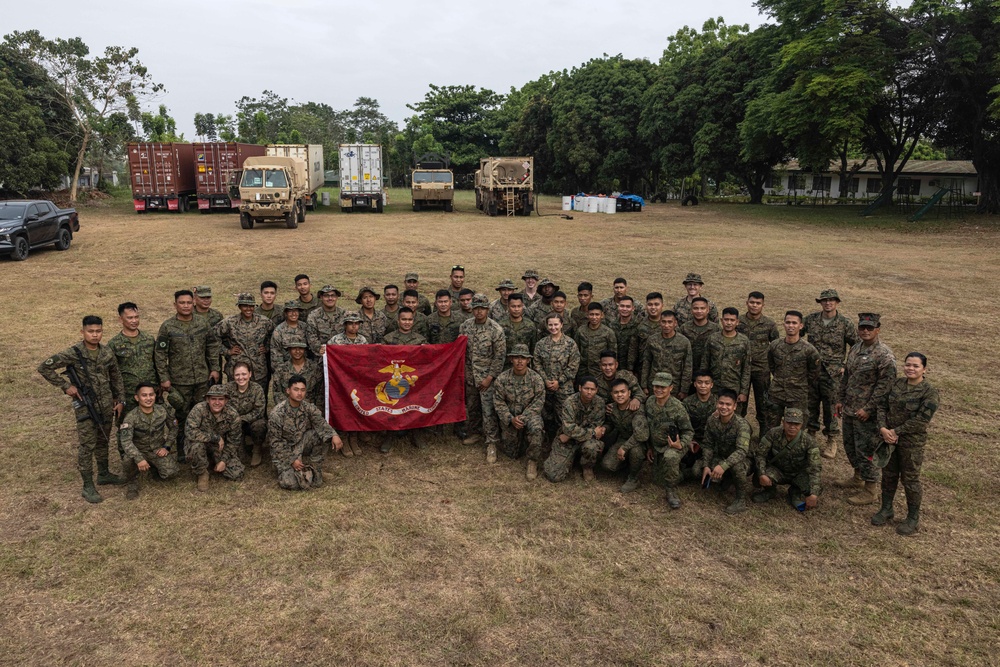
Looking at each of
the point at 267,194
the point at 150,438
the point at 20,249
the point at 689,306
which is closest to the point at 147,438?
the point at 150,438

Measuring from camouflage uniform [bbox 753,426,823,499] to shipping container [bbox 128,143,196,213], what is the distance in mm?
31009

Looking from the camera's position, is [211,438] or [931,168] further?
[931,168]

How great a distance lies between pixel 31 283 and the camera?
50.8 feet

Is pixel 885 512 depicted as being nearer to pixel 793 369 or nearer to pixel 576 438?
pixel 793 369

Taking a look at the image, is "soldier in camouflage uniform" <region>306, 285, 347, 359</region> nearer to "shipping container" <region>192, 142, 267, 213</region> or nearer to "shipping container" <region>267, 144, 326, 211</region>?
"shipping container" <region>267, 144, 326, 211</region>

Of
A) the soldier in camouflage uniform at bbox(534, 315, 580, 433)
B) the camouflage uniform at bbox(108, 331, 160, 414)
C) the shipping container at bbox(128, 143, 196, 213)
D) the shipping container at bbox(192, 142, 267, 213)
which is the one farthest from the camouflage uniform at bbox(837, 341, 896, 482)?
the shipping container at bbox(128, 143, 196, 213)

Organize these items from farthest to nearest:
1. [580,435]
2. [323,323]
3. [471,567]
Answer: [323,323] → [580,435] → [471,567]

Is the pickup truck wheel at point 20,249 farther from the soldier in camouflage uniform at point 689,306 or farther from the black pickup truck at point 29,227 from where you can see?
the soldier in camouflage uniform at point 689,306

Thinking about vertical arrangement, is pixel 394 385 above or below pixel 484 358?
below

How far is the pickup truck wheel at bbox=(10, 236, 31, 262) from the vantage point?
17.7 m

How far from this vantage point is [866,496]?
6527mm

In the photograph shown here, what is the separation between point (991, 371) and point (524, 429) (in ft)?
25.3

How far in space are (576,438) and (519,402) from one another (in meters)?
0.85

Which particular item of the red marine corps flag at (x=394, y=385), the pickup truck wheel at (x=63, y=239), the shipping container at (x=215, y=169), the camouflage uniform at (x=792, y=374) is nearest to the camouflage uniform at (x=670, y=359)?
the camouflage uniform at (x=792, y=374)
